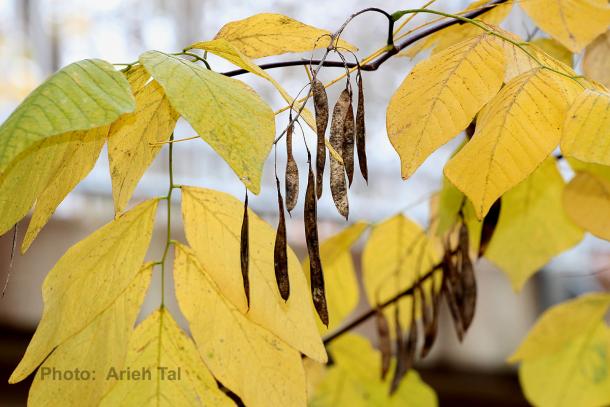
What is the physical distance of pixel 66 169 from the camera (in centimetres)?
27

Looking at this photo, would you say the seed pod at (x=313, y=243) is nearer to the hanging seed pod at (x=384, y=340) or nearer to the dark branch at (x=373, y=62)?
the dark branch at (x=373, y=62)

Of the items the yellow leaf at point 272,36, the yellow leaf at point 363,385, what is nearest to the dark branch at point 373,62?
the yellow leaf at point 272,36

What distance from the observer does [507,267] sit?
1.59 ft

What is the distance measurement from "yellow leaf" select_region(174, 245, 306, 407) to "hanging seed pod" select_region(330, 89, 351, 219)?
0.19 feet

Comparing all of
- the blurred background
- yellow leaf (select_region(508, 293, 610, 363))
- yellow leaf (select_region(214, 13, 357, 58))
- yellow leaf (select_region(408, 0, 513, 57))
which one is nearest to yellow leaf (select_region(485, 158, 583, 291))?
yellow leaf (select_region(508, 293, 610, 363))

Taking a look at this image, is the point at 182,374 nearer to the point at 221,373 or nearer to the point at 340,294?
the point at 221,373

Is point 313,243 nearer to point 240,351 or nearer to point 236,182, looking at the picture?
point 240,351

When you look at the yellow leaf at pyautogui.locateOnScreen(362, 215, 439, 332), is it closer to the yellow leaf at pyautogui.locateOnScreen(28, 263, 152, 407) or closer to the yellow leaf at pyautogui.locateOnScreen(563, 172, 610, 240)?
the yellow leaf at pyautogui.locateOnScreen(563, 172, 610, 240)

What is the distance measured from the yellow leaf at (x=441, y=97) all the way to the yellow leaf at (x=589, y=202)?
0.12 metres

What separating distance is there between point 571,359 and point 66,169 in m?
0.36

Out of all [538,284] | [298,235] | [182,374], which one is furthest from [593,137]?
[538,284]

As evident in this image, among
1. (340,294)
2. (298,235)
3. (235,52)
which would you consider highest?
(235,52)

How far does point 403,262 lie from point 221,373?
0.24 metres

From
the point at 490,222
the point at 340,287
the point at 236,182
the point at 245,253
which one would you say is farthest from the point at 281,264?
the point at 236,182
